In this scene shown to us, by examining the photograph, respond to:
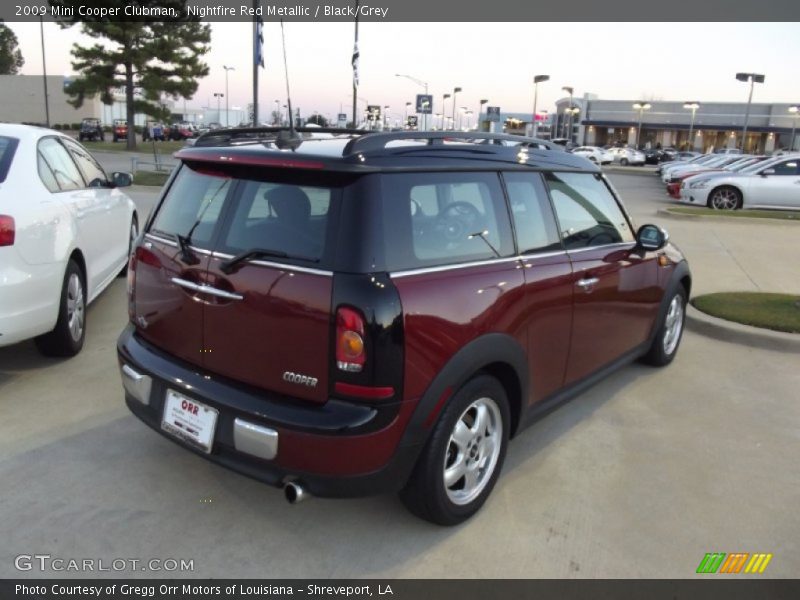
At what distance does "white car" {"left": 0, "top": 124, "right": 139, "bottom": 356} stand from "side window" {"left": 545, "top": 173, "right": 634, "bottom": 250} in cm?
325

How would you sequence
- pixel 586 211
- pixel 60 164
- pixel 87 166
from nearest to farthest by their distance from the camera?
pixel 586 211 < pixel 60 164 < pixel 87 166

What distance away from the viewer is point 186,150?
3.20 m

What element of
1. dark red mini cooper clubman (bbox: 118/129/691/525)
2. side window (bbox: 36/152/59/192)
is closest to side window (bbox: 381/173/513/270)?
dark red mini cooper clubman (bbox: 118/129/691/525)

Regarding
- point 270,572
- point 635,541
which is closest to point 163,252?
point 270,572

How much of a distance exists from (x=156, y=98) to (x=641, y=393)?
3724 centimetres

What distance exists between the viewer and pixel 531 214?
3395 millimetres

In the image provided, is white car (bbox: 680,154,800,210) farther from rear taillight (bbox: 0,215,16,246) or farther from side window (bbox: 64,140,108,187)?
rear taillight (bbox: 0,215,16,246)

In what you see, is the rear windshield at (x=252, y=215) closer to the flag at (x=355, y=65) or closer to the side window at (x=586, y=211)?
the side window at (x=586, y=211)

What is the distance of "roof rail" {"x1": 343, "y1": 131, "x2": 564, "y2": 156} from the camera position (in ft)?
8.87

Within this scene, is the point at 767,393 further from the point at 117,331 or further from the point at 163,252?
the point at 117,331

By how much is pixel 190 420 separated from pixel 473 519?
1.37 m

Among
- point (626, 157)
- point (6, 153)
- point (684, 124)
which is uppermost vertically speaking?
point (684, 124)

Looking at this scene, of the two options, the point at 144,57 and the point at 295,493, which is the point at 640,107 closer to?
the point at 144,57

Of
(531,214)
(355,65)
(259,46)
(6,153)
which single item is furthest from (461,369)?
(355,65)
